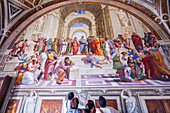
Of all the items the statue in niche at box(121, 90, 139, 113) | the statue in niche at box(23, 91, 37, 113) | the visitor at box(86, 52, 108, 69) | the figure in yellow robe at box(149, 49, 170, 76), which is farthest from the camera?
the visitor at box(86, 52, 108, 69)

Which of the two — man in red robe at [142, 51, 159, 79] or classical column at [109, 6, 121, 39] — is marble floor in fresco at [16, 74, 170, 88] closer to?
man in red robe at [142, 51, 159, 79]

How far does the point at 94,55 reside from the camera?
5.11 meters

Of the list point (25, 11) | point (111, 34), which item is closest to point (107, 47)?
point (111, 34)

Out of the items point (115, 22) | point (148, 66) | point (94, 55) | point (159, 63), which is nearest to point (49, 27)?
point (94, 55)

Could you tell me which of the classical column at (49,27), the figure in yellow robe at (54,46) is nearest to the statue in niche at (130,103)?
the figure in yellow robe at (54,46)

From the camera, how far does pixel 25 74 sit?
4637 mm

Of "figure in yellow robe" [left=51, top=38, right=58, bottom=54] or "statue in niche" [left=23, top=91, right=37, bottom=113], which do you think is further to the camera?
"figure in yellow robe" [left=51, top=38, right=58, bottom=54]

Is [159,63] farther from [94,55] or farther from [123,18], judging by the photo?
[123,18]

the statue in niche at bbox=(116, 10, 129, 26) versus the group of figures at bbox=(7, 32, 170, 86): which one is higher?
the statue in niche at bbox=(116, 10, 129, 26)

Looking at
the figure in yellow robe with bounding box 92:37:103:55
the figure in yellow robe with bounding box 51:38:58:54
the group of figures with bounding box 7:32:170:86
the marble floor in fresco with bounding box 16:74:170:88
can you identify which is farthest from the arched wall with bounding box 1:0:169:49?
the figure in yellow robe with bounding box 92:37:103:55

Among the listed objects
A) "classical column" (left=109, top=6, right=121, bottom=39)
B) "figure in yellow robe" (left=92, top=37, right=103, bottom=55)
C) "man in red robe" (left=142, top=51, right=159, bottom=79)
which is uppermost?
"classical column" (left=109, top=6, right=121, bottom=39)

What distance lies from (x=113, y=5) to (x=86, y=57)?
4.32 metres

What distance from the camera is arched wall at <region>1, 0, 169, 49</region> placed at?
212 inches

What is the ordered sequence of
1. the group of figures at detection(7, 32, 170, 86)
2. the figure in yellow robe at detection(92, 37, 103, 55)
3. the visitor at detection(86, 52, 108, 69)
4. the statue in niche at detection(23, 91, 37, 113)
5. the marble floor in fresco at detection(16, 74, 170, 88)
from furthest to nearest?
1. the figure in yellow robe at detection(92, 37, 103, 55)
2. the visitor at detection(86, 52, 108, 69)
3. the group of figures at detection(7, 32, 170, 86)
4. the marble floor in fresco at detection(16, 74, 170, 88)
5. the statue in niche at detection(23, 91, 37, 113)
